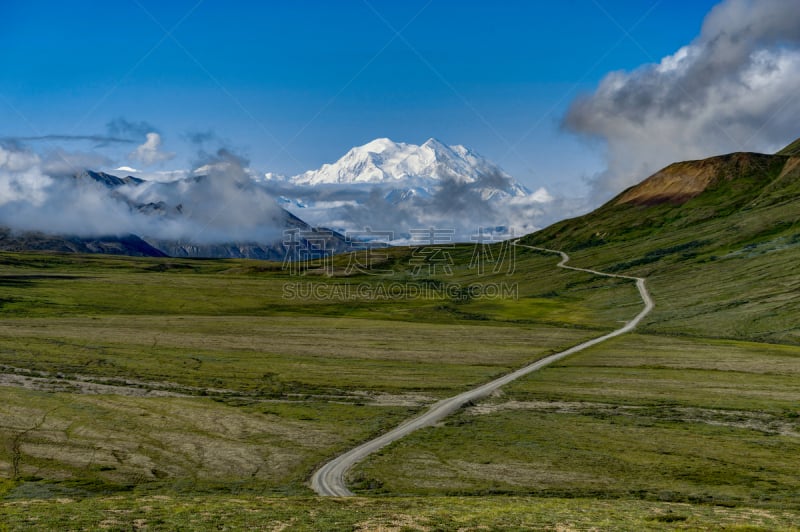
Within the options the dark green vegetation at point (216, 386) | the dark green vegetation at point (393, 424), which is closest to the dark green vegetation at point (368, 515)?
the dark green vegetation at point (393, 424)

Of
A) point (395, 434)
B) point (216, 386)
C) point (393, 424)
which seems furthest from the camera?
point (216, 386)

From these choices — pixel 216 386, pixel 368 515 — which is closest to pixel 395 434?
pixel 368 515

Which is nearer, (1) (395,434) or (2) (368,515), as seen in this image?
(2) (368,515)

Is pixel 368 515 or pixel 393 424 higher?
pixel 368 515

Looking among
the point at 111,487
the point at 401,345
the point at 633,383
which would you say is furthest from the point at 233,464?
the point at 401,345

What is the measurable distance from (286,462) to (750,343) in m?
115

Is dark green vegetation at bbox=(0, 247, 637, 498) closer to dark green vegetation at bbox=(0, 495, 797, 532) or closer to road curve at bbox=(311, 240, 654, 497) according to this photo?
road curve at bbox=(311, 240, 654, 497)

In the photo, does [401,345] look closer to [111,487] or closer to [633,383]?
[633,383]

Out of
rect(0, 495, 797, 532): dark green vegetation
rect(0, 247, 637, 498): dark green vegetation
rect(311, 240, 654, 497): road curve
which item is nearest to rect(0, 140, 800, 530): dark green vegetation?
rect(0, 495, 797, 532): dark green vegetation

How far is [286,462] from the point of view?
61688 mm

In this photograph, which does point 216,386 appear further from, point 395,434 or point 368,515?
point 368,515

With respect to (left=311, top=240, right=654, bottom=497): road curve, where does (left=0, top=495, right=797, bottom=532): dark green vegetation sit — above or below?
above

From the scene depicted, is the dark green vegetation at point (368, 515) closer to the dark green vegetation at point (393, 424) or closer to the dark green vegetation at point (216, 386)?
the dark green vegetation at point (393, 424)

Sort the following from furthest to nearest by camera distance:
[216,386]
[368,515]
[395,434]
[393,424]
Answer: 1. [216,386]
2. [393,424]
3. [395,434]
4. [368,515]
